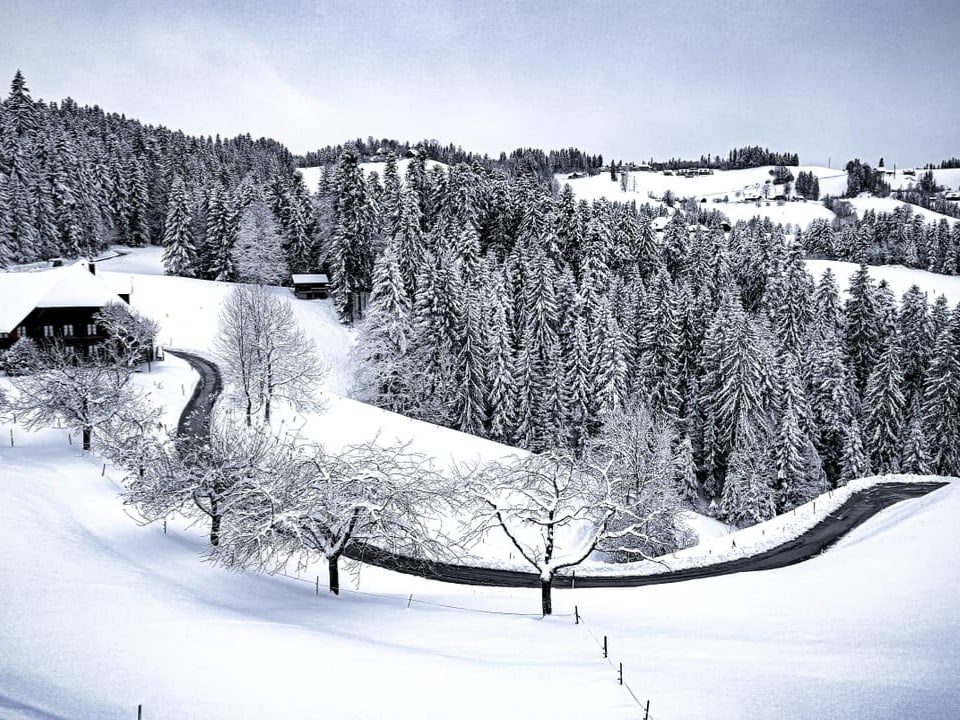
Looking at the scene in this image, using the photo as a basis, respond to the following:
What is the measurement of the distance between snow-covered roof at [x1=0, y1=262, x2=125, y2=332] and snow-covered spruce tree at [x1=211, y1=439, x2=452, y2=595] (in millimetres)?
36264

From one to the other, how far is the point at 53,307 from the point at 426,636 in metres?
45.7

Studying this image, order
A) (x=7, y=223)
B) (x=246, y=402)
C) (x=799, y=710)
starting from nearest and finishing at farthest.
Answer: (x=799, y=710)
(x=246, y=402)
(x=7, y=223)

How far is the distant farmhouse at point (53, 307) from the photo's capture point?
42.9 meters

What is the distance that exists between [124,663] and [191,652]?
124cm

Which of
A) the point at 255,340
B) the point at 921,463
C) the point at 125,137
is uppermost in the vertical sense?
the point at 125,137

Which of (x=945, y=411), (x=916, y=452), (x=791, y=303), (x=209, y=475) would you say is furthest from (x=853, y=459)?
(x=209, y=475)

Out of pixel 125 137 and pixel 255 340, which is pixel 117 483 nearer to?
pixel 255 340

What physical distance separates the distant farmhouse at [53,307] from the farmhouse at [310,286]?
24.1 m

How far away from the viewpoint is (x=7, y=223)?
213 ft

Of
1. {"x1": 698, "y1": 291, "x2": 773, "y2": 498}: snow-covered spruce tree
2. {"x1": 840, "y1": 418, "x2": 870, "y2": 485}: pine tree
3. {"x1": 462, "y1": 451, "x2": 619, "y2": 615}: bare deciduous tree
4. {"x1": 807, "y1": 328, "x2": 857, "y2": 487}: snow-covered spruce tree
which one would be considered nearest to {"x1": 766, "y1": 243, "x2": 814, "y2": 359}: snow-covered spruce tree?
{"x1": 807, "y1": 328, "x2": 857, "y2": 487}: snow-covered spruce tree

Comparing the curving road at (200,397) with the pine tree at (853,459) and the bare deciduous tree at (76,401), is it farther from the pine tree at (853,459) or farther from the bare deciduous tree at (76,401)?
the pine tree at (853,459)

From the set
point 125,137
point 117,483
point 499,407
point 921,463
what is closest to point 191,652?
point 117,483

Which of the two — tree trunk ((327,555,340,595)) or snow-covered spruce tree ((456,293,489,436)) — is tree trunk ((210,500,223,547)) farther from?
snow-covered spruce tree ((456,293,489,436))

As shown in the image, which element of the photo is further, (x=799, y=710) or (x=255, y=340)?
(x=255, y=340)
